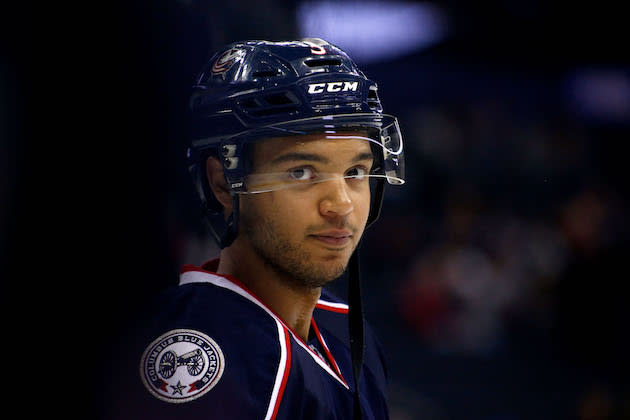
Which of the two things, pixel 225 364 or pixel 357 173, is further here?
pixel 357 173

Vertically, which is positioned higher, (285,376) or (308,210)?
(308,210)

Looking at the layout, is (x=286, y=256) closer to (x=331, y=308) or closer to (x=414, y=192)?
(x=331, y=308)

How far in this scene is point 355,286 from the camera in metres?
1.28

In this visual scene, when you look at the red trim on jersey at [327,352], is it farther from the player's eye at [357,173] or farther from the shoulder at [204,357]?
the player's eye at [357,173]

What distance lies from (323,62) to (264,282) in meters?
0.39

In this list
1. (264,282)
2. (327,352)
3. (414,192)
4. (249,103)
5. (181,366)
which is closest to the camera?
(181,366)

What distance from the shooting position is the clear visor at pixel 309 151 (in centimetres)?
102

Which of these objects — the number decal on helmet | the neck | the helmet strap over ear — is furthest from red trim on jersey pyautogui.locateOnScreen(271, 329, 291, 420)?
the number decal on helmet

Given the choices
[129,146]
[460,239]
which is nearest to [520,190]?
[460,239]

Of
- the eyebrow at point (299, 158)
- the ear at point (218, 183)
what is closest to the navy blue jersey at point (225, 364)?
the ear at point (218, 183)

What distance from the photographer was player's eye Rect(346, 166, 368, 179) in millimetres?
1104

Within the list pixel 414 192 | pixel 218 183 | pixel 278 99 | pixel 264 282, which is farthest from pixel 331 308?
pixel 414 192

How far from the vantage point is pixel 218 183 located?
1.13 m

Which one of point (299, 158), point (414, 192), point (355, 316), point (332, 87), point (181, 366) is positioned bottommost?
point (414, 192)
